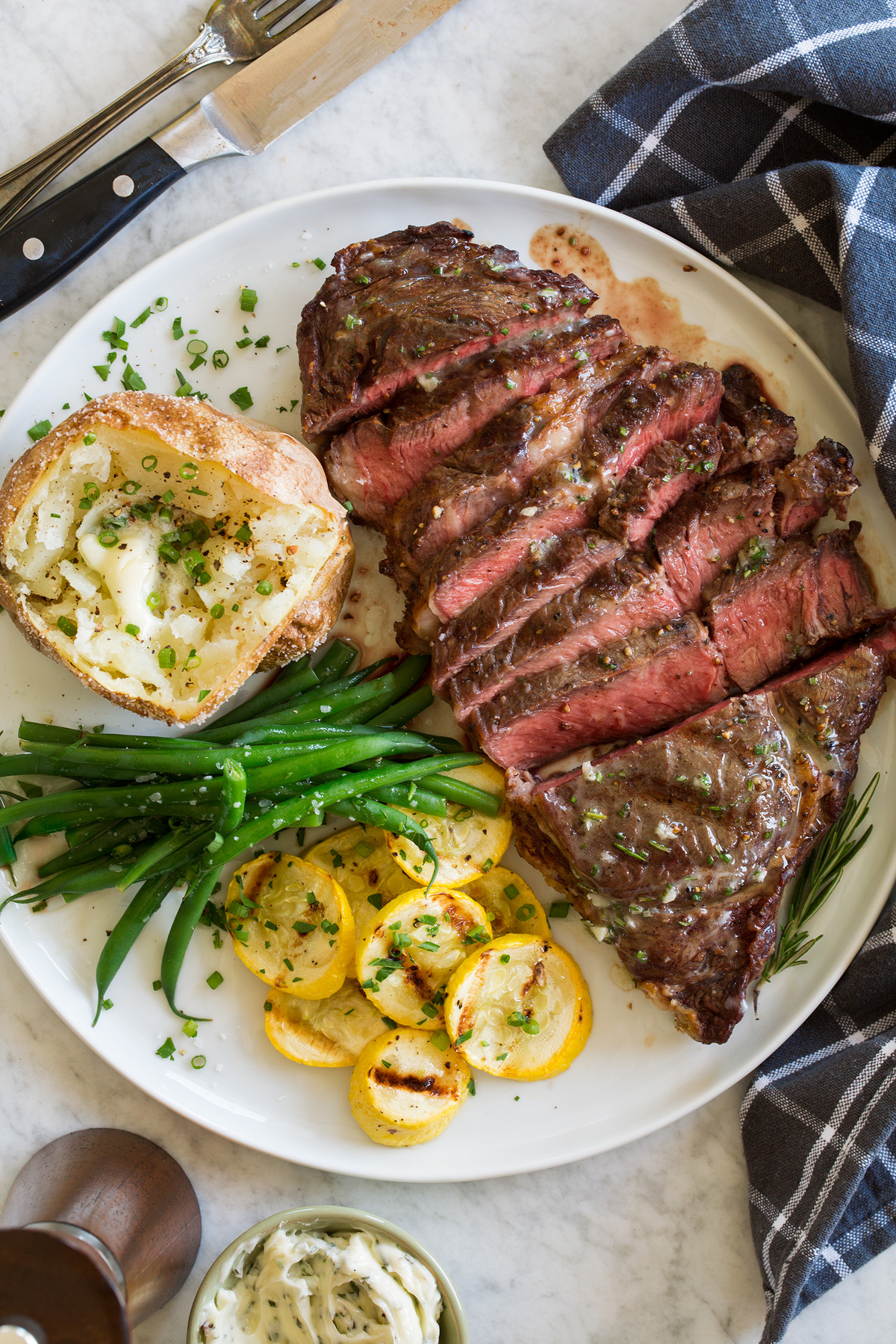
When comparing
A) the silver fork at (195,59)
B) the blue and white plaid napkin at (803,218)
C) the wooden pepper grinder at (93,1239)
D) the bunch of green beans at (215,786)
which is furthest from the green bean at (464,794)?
the silver fork at (195,59)

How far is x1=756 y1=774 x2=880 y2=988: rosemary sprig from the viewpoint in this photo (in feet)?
9.62

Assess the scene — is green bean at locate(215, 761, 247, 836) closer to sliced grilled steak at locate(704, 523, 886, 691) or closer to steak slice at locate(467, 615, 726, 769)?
steak slice at locate(467, 615, 726, 769)

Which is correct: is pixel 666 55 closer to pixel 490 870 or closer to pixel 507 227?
pixel 507 227

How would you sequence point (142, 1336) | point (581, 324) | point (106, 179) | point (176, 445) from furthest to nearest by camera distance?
point (142, 1336)
point (106, 179)
point (581, 324)
point (176, 445)

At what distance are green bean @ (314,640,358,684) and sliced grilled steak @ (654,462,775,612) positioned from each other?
1.04 m

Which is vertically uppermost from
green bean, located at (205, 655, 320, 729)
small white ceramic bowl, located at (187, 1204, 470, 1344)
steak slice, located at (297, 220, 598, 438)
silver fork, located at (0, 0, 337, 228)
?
silver fork, located at (0, 0, 337, 228)

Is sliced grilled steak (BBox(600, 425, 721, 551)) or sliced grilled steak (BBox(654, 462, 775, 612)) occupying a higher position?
sliced grilled steak (BBox(600, 425, 721, 551))

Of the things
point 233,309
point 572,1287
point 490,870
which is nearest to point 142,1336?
point 572,1287

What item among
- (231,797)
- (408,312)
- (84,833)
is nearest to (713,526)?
(408,312)

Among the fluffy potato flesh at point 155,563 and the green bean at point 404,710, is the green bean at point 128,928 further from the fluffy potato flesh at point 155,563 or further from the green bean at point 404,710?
the green bean at point 404,710

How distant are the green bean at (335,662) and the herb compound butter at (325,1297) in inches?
65.6

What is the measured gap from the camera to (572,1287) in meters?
3.10

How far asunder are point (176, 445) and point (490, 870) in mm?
1610

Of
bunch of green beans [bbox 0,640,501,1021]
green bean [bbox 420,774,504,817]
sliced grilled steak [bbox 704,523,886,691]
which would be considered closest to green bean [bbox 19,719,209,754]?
bunch of green beans [bbox 0,640,501,1021]
